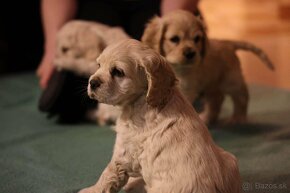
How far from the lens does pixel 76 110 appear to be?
9.71 ft

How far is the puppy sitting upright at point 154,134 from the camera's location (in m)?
1.37

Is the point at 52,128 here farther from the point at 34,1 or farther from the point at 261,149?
the point at 34,1

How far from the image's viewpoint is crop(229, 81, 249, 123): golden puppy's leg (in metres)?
2.64

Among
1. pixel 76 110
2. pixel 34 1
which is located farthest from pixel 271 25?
pixel 76 110

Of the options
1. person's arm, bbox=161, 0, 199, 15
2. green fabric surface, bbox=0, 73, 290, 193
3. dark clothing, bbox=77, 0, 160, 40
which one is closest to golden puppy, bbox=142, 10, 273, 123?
green fabric surface, bbox=0, 73, 290, 193

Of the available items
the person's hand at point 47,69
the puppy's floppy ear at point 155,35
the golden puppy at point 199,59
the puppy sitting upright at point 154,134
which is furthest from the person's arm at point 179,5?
the puppy sitting upright at point 154,134

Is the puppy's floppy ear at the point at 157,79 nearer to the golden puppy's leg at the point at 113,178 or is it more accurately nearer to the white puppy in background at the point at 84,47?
the golden puppy's leg at the point at 113,178

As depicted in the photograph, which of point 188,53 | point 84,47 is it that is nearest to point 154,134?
point 188,53

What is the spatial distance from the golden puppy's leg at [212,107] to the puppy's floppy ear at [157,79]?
1301 mm

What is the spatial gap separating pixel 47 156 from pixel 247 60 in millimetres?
2812

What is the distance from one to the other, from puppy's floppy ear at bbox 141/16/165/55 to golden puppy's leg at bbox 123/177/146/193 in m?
1.02

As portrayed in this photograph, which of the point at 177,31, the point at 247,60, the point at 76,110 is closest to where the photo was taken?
the point at 177,31

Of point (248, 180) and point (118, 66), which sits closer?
point (118, 66)

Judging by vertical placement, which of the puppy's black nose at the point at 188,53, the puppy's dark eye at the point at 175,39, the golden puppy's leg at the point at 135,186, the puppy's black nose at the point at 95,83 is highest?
the puppy's black nose at the point at 95,83
